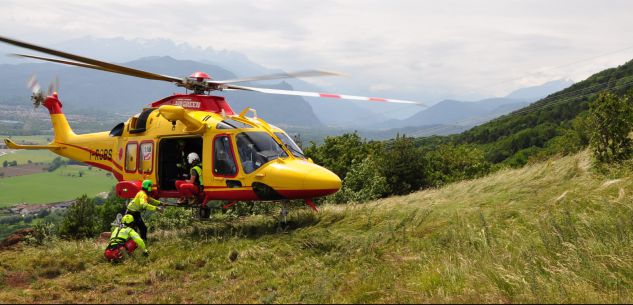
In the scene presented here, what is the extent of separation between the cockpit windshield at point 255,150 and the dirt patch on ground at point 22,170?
132014 millimetres

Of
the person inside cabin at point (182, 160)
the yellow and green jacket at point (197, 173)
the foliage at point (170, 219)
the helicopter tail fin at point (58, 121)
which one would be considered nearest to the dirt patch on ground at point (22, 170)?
the foliage at point (170, 219)

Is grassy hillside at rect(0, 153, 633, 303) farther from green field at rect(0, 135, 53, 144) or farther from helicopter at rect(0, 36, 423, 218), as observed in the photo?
green field at rect(0, 135, 53, 144)

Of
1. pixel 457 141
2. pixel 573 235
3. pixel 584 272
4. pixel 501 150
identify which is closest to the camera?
pixel 584 272

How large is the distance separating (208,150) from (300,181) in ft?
8.86

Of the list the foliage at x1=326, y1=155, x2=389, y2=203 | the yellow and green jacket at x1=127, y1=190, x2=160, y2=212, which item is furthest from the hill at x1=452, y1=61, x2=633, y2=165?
the yellow and green jacket at x1=127, y1=190, x2=160, y2=212

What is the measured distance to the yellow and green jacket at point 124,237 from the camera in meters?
9.27

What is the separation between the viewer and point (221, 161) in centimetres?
1115

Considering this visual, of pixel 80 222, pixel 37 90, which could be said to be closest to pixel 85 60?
pixel 37 90

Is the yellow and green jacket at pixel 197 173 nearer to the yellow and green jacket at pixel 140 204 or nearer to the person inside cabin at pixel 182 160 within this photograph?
the person inside cabin at pixel 182 160

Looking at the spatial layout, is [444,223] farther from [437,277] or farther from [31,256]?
[31,256]

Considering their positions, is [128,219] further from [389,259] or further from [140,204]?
[389,259]

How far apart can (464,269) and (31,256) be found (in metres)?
8.59

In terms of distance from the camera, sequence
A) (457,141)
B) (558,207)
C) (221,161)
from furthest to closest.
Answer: (457,141)
(221,161)
(558,207)

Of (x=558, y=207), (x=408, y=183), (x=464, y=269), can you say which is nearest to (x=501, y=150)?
(x=408, y=183)
